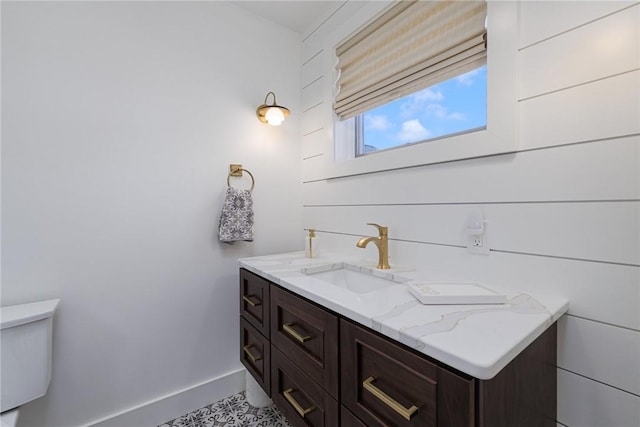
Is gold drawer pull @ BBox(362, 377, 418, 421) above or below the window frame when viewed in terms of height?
below

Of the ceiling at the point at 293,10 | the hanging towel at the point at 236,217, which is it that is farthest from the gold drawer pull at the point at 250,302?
the ceiling at the point at 293,10

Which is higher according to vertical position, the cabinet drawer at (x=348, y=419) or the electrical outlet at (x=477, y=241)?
the electrical outlet at (x=477, y=241)

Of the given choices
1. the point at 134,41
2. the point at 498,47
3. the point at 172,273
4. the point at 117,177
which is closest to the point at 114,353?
the point at 172,273

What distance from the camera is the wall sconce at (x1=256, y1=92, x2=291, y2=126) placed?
173cm

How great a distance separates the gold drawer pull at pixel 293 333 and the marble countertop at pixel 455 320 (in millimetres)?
151

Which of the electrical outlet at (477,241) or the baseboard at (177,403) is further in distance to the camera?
the baseboard at (177,403)

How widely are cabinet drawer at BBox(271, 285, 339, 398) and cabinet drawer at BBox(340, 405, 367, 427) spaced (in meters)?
0.05

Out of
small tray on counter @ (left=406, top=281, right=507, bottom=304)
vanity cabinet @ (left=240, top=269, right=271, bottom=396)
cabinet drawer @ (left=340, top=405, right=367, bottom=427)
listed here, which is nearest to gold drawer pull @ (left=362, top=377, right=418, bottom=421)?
cabinet drawer @ (left=340, top=405, right=367, bottom=427)

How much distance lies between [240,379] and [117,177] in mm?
1370

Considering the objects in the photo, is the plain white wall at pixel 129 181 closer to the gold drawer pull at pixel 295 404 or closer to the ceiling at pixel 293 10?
the ceiling at pixel 293 10

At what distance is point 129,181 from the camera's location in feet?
4.62

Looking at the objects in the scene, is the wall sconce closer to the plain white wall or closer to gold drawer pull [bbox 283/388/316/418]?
the plain white wall

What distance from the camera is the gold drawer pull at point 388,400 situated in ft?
2.11

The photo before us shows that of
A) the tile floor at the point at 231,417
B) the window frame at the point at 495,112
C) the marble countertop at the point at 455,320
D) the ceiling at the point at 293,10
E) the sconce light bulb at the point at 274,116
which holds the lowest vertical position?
the tile floor at the point at 231,417
